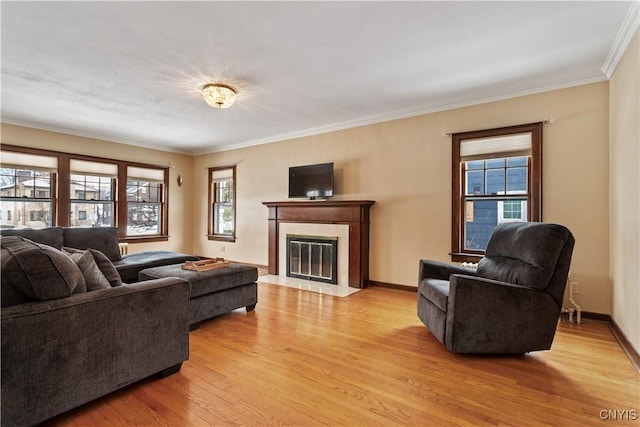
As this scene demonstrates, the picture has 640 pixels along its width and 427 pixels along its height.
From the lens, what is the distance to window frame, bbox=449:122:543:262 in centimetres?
353

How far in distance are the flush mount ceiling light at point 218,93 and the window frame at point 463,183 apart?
2.81 meters

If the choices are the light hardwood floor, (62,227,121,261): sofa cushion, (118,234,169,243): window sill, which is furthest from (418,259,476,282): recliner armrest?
(118,234,169,243): window sill

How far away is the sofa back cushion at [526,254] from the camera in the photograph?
228 centimetres

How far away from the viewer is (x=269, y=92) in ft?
12.3

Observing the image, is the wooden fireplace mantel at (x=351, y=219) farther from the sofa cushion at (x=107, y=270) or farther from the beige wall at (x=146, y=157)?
the sofa cushion at (x=107, y=270)

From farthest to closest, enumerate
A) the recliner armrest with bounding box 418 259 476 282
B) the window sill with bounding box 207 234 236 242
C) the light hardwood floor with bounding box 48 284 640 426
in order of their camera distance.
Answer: the window sill with bounding box 207 234 236 242 < the recliner armrest with bounding box 418 259 476 282 < the light hardwood floor with bounding box 48 284 640 426

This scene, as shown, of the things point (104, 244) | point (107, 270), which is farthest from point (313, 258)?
point (107, 270)

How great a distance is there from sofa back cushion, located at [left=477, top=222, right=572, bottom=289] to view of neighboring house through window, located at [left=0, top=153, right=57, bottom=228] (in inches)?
251

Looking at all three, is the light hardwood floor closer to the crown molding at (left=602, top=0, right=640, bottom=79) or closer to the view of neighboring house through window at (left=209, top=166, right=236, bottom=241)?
the crown molding at (left=602, top=0, right=640, bottom=79)

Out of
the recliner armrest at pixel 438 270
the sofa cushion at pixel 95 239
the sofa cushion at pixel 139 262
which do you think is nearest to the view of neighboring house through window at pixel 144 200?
the sofa cushion at pixel 95 239

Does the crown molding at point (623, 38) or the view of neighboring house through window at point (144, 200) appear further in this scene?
the view of neighboring house through window at point (144, 200)

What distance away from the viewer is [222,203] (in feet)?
22.6

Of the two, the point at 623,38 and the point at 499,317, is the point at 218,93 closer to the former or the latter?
the point at 499,317

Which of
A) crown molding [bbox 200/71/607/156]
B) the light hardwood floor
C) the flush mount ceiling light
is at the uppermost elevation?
crown molding [bbox 200/71/607/156]
